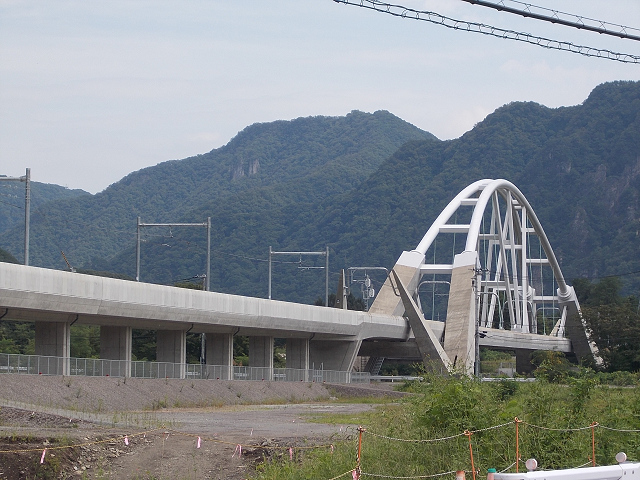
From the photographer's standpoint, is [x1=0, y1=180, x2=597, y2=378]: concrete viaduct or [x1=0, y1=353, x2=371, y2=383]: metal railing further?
[x1=0, y1=180, x2=597, y2=378]: concrete viaduct

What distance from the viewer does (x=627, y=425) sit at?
1816 cm

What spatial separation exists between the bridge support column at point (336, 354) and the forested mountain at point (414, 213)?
267 feet

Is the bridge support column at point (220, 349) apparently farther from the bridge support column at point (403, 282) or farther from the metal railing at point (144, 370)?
the bridge support column at point (403, 282)

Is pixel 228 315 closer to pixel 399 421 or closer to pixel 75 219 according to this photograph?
pixel 399 421

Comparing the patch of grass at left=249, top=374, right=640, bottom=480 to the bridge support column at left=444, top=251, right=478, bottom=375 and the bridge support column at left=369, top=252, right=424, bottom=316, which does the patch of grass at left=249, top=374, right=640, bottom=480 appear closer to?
the bridge support column at left=444, top=251, right=478, bottom=375

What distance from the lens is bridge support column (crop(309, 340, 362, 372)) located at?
5966 centimetres

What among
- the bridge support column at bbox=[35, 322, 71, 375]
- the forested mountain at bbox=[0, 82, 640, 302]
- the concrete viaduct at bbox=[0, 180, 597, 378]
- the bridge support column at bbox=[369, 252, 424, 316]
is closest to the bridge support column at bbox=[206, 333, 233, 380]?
the concrete viaduct at bbox=[0, 180, 597, 378]

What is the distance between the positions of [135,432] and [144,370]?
67.0 feet

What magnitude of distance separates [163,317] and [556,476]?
1245 inches

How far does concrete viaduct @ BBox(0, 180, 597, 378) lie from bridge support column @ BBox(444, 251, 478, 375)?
0.22 feet

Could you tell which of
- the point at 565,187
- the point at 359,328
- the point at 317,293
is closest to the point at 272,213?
the point at 317,293

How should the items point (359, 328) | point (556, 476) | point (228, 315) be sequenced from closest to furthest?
point (556, 476), point (228, 315), point (359, 328)

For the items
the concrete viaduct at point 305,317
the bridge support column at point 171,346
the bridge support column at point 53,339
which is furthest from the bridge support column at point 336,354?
the bridge support column at point 53,339

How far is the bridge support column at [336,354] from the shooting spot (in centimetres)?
5966
